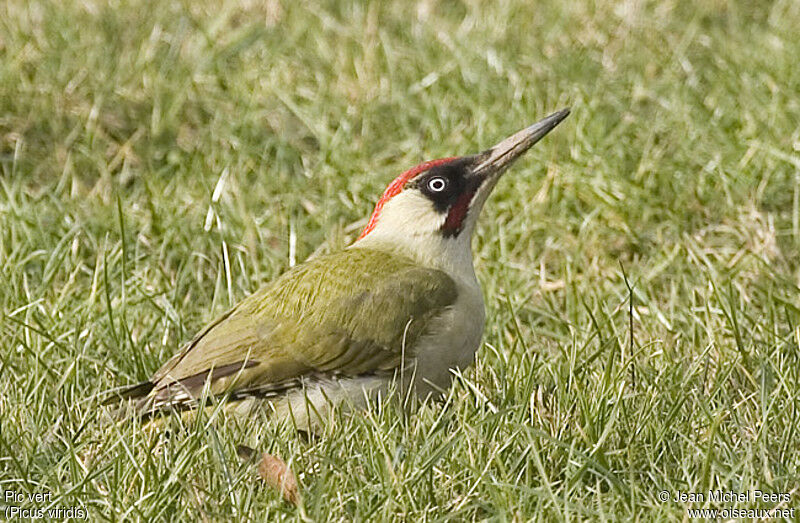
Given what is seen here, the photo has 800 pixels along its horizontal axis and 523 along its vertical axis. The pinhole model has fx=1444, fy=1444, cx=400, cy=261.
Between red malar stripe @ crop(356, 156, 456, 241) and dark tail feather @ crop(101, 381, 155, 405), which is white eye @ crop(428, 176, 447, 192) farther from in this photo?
dark tail feather @ crop(101, 381, 155, 405)

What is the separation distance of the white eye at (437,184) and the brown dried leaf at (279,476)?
1.09 meters

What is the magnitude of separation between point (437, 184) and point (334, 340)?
22.9 inches

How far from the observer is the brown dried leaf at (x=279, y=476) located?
9.41 ft

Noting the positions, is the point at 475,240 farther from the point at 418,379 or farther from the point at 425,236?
the point at 418,379

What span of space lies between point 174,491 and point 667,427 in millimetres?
1061

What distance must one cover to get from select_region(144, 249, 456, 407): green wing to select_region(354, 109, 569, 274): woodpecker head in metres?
0.17

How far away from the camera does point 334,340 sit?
137 inches

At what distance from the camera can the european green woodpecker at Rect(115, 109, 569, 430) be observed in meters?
3.42

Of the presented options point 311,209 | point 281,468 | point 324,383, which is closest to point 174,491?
point 281,468

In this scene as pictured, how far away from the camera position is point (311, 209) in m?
4.90

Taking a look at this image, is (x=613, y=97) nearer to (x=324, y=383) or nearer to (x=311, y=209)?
(x=311, y=209)

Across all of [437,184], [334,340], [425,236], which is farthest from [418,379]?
[437,184]

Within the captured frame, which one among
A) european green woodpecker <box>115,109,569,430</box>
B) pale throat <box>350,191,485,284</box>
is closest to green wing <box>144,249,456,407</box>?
european green woodpecker <box>115,109,569,430</box>

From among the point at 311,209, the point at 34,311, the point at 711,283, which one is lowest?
the point at 711,283
